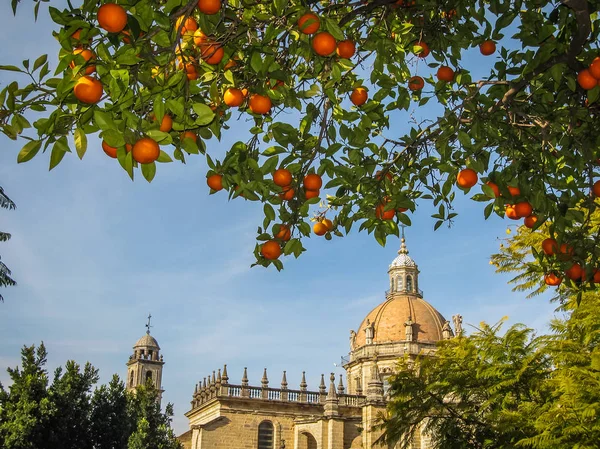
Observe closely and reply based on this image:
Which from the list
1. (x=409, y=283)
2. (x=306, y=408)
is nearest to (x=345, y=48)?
(x=306, y=408)

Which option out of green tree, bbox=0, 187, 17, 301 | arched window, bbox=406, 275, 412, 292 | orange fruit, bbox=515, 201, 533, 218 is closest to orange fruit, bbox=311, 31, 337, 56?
orange fruit, bbox=515, 201, 533, 218

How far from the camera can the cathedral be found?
4084 centimetres

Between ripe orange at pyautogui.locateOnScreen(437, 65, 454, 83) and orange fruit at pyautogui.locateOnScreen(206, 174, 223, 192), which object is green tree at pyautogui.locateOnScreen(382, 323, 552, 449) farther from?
orange fruit at pyautogui.locateOnScreen(206, 174, 223, 192)

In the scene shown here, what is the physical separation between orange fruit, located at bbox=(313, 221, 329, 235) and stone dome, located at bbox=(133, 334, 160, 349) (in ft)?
253

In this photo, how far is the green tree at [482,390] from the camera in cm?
1184

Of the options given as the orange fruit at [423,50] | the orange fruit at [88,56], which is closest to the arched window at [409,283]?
the orange fruit at [423,50]

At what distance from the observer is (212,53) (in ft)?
13.3

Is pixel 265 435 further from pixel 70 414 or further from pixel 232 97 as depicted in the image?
pixel 232 97

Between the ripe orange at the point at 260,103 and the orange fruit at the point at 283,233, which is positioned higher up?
the ripe orange at the point at 260,103

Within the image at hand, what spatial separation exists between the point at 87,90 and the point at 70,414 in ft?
74.1

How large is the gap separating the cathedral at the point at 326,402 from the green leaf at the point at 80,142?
31448 millimetres

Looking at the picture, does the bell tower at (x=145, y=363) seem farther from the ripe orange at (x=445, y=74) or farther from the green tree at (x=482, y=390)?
the ripe orange at (x=445, y=74)

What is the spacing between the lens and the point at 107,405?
88.1 ft

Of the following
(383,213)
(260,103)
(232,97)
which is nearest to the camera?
(232,97)
